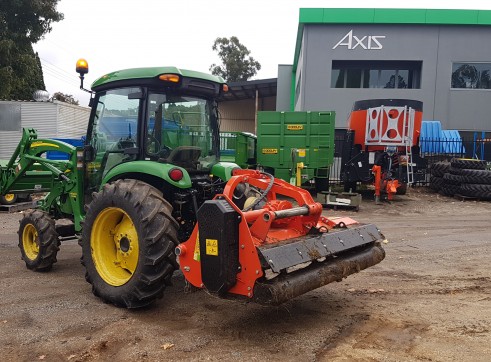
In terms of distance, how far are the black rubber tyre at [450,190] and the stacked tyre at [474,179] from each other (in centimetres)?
21

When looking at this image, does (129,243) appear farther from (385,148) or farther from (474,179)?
(474,179)

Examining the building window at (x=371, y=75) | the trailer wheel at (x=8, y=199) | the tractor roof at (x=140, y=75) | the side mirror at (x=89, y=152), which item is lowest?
the trailer wheel at (x=8, y=199)

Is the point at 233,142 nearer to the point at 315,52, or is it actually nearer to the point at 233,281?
the point at 315,52

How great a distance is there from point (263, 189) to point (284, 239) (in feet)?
2.38

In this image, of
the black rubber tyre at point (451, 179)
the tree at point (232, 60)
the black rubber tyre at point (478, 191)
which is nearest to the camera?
the black rubber tyre at point (478, 191)

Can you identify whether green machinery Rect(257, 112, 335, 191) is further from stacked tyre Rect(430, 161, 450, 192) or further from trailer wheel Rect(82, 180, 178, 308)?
trailer wheel Rect(82, 180, 178, 308)

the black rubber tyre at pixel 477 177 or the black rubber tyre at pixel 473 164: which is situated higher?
the black rubber tyre at pixel 473 164

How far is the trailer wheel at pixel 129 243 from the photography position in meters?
4.21

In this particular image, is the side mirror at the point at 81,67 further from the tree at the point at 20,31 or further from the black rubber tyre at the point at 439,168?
the tree at the point at 20,31

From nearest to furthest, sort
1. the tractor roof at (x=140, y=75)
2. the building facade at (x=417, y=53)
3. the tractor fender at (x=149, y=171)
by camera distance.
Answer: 1. the tractor fender at (x=149, y=171)
2. the tractor roof at (x=140, y=75)
3. the building facade at (x=417, y=53)

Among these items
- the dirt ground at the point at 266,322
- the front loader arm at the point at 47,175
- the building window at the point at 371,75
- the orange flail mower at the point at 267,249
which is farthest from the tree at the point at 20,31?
the orange flail mower at the point at 267,249

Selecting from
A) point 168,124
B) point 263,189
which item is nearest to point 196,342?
point 263,189

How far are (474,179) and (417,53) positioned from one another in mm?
10283

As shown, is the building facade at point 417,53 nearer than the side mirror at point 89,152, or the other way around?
the side mirror at point 89,152
